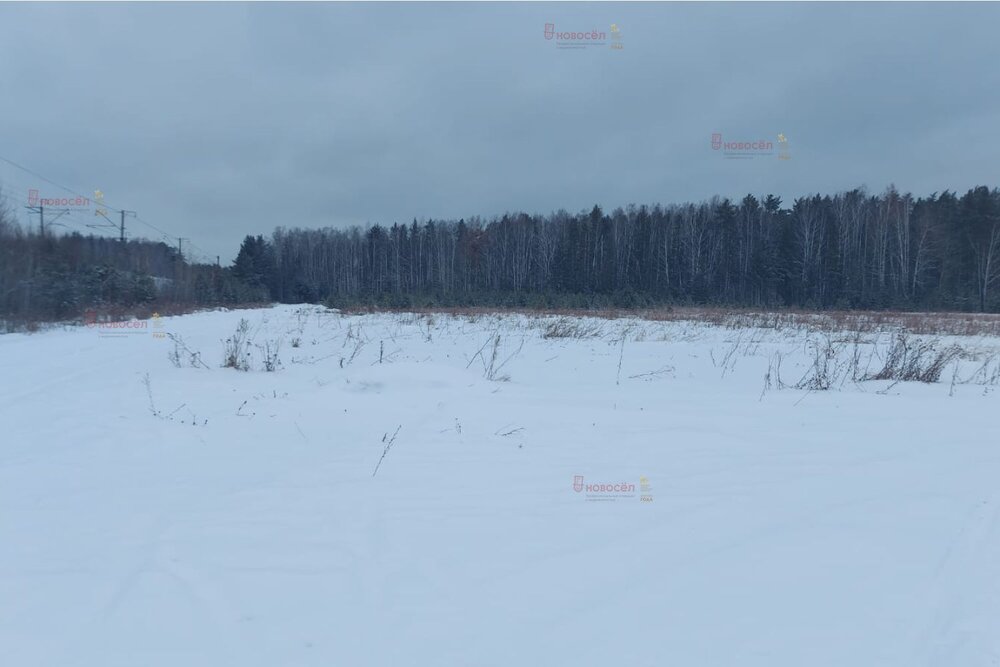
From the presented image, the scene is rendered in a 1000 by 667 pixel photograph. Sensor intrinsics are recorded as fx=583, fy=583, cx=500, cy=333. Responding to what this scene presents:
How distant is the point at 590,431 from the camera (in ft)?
18.3

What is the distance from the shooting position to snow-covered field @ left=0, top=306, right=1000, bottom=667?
7.89ft

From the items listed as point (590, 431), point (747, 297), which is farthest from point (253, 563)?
point (747, 297)

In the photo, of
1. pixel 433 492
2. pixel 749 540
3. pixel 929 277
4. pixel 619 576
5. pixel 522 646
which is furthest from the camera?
pixel 929 277

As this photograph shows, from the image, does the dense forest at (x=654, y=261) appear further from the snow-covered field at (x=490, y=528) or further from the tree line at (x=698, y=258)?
the snow-covered field at (x=490, y=528)

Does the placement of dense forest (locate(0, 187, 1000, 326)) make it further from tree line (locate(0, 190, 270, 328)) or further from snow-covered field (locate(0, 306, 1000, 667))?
snow-covered field (locate(0, 306, 1000, 667))

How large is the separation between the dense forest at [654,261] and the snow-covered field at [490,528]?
2797cm

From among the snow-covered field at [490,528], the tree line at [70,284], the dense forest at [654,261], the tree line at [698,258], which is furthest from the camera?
the tree line at [698,258]

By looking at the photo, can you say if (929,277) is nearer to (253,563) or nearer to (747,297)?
(747,297)

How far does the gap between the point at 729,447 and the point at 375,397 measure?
3.84m

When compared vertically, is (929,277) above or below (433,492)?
above

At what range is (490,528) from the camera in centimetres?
344

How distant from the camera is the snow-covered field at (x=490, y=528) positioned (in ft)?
7.89

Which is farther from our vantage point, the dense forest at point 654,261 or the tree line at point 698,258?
the tree line at point 698,258

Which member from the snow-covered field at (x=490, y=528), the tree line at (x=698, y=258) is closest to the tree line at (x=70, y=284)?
the tree line at (x=698, y=258)
